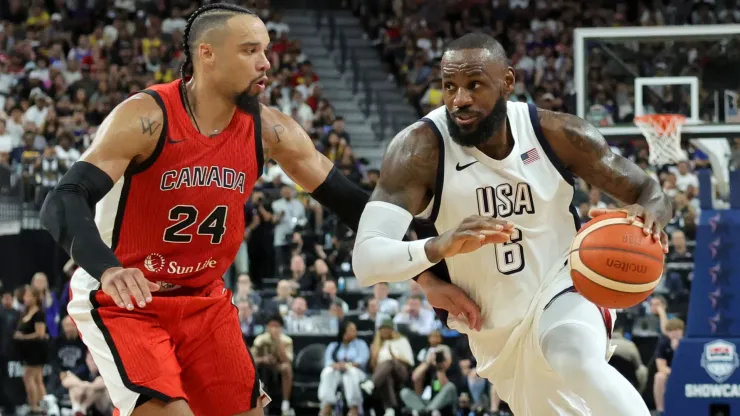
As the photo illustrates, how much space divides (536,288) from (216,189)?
1.52 meters

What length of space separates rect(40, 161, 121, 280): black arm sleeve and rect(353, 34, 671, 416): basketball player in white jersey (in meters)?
1.12

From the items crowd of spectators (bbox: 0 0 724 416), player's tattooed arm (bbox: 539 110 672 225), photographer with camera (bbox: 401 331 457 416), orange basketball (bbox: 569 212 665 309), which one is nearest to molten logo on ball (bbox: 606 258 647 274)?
orange basketball (bbox: 569 212 665 309)

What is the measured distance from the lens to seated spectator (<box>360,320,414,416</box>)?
12.0 meters

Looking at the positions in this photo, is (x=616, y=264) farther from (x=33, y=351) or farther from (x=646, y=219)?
(x=33, y=351)

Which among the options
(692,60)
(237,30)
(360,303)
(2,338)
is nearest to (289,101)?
(360,303)

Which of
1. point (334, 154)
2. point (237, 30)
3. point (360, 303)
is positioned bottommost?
point (360, 303)

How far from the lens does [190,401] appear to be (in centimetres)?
Answer: 498

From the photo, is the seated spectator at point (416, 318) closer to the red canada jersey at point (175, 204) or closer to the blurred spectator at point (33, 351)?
the blurred spectator at point (33, 351)

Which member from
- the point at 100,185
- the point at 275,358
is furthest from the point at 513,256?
the point at 275,358

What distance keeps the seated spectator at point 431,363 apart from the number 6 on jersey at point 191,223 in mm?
7223

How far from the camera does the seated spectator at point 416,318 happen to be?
12555mm

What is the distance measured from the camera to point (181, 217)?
4.95 metres

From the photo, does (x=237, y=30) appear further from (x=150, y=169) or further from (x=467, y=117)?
(x=467, y=117)

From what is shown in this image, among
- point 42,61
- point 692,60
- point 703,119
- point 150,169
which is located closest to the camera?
point 150,169
